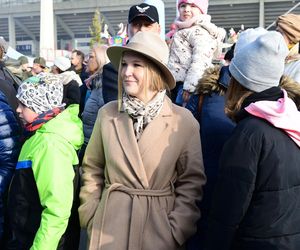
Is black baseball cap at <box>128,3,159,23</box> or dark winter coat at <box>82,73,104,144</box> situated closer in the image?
black baseball cap at <box>128,3,159,23</box>

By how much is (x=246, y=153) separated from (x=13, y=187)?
138 centimetres

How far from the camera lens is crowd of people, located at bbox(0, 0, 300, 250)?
1.78 m

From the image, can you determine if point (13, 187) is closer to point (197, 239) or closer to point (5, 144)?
point (5, 144)

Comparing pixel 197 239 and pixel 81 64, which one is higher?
pixel 81 64

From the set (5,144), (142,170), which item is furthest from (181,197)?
(5,144)

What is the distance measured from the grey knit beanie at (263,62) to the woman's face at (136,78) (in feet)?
1.81

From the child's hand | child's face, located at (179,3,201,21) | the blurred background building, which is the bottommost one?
the child's hand

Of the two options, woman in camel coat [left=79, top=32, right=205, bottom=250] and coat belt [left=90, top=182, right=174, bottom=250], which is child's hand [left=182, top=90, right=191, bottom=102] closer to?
woman in camel coat [left=79, top=32, right=205, bottom=250]

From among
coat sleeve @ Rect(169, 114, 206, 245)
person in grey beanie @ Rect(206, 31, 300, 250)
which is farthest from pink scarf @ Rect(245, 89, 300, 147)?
coat sleeve @ Rect(169, 114, 206, 245)

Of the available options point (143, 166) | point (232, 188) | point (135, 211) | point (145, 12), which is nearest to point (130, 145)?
point (143, 166)

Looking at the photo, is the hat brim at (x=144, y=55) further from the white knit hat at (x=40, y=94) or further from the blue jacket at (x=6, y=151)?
the blue jacket at (x=6, y=151)

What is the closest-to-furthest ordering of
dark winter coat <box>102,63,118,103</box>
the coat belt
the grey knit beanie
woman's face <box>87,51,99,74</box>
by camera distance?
the grey knit beanie → the coat belt → dark winter coat <box>102,63,118,103</box> → woman's face <box>87,51,99,74</box>

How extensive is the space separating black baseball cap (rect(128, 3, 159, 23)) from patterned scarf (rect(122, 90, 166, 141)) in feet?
3.46

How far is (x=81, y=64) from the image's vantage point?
7.78m
